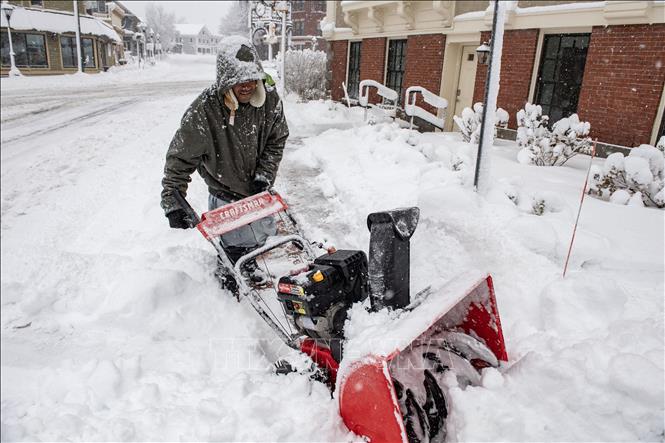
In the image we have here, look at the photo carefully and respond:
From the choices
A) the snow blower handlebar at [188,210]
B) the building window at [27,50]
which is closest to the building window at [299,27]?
the snow blower handlebar at [188,210]

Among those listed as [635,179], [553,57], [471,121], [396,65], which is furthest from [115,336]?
[396,65]

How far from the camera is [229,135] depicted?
10.9 ft

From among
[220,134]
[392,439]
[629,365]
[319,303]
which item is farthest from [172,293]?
[629,365]

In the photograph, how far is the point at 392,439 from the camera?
1.89m

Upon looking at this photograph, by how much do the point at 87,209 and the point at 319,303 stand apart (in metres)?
3.69

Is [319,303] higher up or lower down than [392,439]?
higher up

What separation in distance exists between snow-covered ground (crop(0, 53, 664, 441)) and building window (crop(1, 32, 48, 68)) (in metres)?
0.08

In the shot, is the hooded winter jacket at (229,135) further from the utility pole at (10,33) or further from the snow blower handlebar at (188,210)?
the utility pole at (10,33)

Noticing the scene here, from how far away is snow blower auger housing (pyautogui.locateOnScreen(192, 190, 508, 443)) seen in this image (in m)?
1.91

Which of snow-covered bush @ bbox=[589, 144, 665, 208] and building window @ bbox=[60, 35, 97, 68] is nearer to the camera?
building window @ bbox=[60, 35, 97, 68]

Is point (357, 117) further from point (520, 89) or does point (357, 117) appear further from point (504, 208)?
point (504, 208)

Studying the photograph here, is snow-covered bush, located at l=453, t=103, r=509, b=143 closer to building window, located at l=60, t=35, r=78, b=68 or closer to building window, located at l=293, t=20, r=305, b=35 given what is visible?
building window, located at l=60, t=35, r=78, b=68

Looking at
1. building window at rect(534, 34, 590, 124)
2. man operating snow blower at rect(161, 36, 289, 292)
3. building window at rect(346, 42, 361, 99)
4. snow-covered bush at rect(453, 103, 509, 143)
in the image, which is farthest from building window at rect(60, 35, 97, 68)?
building window at rect(346, 42, 361, 99)

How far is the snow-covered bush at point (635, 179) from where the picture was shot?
16.0ft
